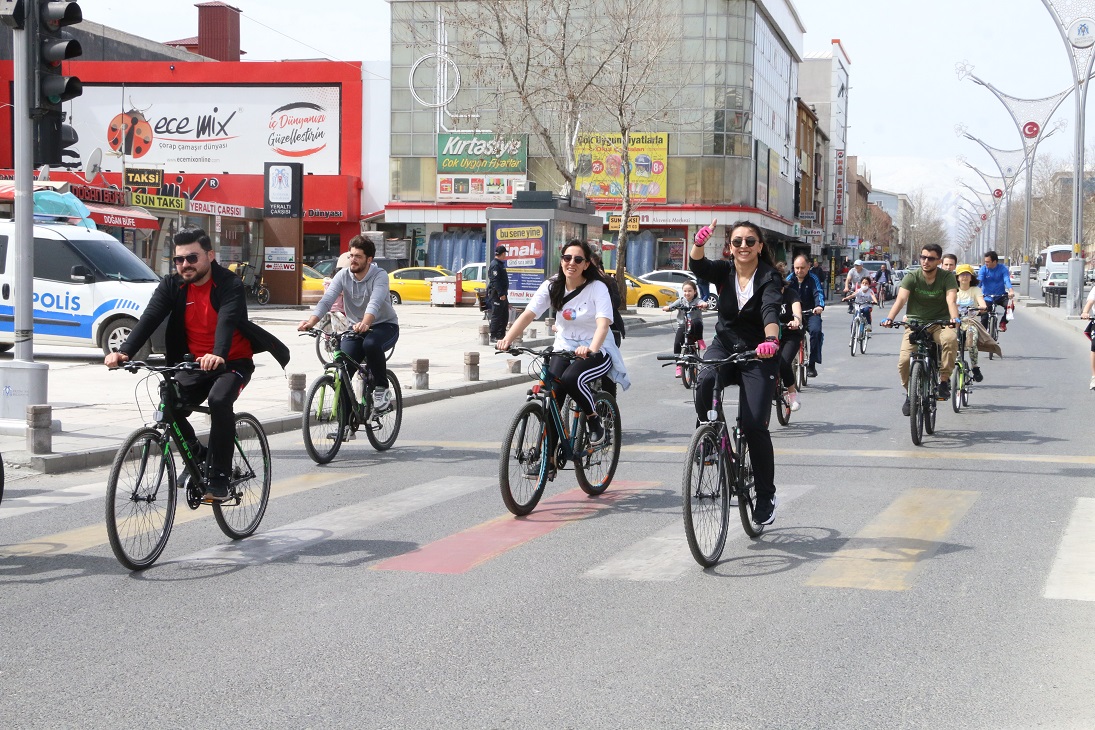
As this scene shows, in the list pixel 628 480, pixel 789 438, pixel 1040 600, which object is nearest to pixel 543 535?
pixel 628 480

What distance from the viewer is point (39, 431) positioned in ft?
32.2

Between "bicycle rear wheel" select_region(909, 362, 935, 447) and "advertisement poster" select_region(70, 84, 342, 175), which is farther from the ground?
"advertisement poster" select_region(70, 84, 342, 175)

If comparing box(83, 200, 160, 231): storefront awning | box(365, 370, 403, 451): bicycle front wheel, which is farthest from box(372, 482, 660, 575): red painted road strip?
box(83, 200, 160, 231): storefront awning

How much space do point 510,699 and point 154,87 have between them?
190ft

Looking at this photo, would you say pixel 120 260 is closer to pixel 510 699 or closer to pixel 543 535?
pixel 543 535

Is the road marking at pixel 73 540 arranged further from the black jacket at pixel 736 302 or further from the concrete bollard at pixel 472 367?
the concrete bollard at pixel 472 367

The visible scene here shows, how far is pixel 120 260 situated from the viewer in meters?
19.2

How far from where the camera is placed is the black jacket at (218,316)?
683 centimetres

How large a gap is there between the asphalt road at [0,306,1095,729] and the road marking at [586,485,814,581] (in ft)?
0.08

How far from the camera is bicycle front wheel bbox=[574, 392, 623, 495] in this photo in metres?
8.62

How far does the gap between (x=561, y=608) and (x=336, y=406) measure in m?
4.87

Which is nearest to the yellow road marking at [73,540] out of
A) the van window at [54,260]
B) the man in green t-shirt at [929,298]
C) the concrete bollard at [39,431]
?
the concrete bollard at [39,431]

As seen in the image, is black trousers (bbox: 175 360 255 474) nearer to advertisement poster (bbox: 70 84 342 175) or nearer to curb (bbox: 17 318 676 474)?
curb (bbox: 17 318 676 474)

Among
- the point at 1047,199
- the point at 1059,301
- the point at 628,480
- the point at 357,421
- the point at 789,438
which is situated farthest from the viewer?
the point at 1047,199
